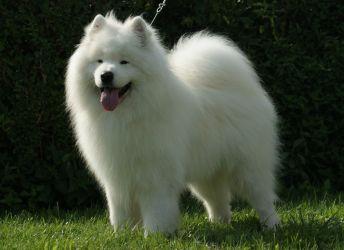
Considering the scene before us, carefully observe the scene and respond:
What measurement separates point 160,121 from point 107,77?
0.58 meters

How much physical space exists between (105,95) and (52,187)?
93.5 inches

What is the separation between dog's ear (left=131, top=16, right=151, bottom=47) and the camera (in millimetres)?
5266

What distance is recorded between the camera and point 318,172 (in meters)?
8.01

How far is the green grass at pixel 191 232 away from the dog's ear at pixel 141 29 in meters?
1.49

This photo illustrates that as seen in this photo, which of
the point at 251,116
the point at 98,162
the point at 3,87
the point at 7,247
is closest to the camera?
the point at 7,247

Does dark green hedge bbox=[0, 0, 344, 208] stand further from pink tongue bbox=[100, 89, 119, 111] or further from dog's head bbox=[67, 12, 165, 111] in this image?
pink tongue bbox=[100, 89, 119, 111]

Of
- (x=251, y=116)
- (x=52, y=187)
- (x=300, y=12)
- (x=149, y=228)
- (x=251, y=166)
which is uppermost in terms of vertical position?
(x=300, y=12)

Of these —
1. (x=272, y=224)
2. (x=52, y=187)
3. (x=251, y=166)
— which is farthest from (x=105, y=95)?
(x=52, y=187)

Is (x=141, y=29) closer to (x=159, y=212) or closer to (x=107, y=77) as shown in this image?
(x=107, y=77)

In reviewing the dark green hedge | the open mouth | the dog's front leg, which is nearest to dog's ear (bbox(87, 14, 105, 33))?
the open mouth

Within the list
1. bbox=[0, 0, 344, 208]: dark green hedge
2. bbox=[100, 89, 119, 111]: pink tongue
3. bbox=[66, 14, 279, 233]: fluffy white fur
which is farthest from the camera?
bbox=[0, 0, 344, 208]: dark green hedge

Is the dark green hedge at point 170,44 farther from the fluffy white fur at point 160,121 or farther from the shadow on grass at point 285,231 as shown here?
the fluffy white fur at point 160,121

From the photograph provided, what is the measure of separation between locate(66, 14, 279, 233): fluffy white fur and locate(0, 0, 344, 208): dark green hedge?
1.43 m

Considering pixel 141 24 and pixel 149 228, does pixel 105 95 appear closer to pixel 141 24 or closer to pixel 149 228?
pixel 141 24
